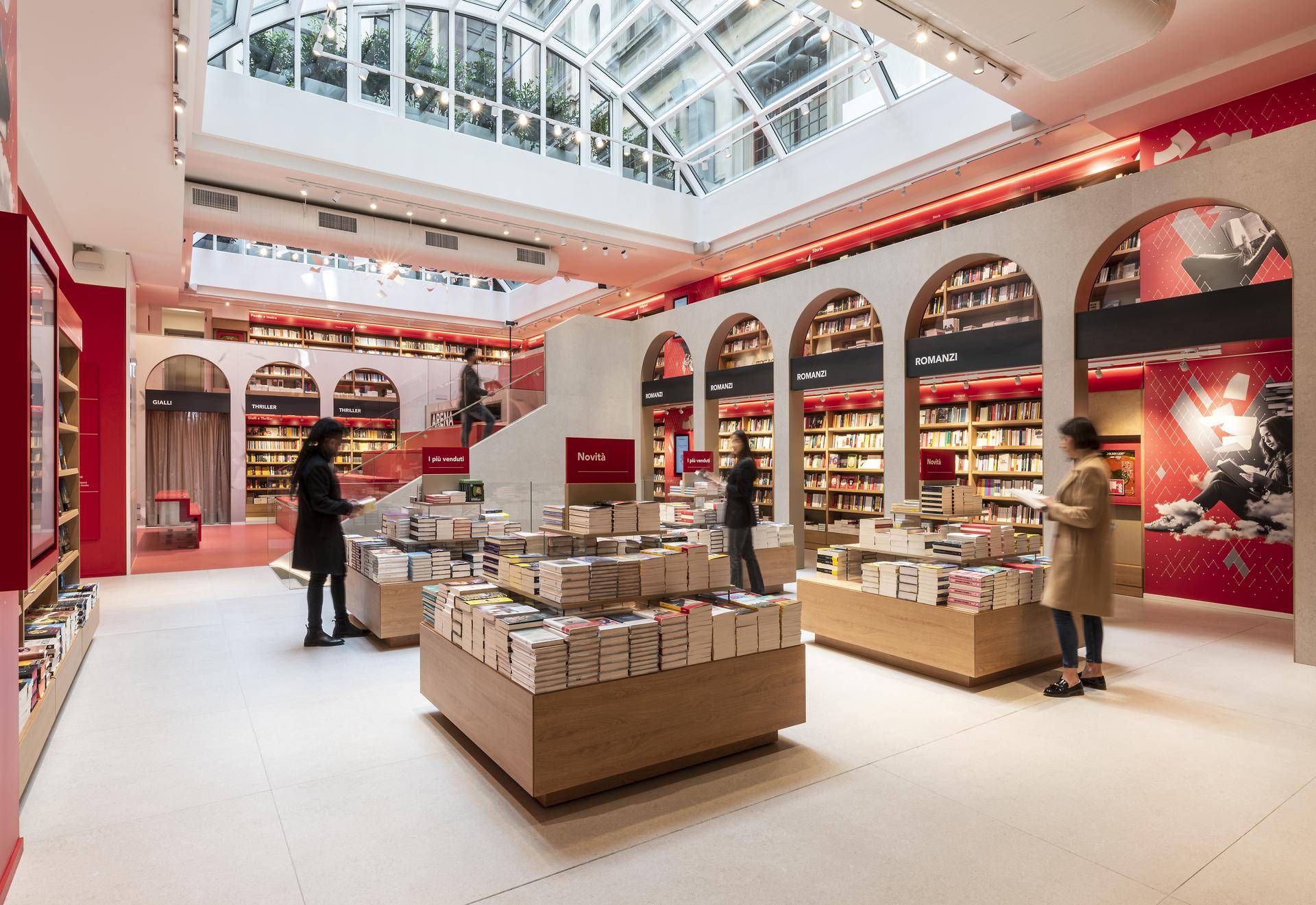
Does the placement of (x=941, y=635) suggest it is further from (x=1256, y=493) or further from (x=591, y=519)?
(x=1256, y=493)

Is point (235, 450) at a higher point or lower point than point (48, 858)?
higher

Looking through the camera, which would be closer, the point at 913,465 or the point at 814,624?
the point at 814,624

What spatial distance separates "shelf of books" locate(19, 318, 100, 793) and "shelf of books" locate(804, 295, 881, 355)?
8433 mm

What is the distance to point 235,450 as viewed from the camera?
1473 cm

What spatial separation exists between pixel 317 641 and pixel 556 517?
2.89 meters

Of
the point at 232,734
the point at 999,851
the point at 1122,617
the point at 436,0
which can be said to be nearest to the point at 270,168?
the point at 436,0

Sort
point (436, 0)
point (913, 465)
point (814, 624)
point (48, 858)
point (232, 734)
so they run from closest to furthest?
1. point (48, 858)
2. point (232, 734)
3. point (814, 624)
4. point (913, 465)
5. point (436, 0)

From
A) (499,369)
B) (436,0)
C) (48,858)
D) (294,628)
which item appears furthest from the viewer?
(499,369)

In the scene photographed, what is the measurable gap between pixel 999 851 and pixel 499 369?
1021 cm

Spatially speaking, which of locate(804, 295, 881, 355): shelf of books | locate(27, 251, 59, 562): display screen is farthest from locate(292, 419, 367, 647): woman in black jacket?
locate(804, 295, 881, 355): shelf of books

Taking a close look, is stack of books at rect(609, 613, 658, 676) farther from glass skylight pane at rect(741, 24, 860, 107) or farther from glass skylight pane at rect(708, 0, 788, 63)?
glass skylight pane at rect(708, 0, 788, 63)

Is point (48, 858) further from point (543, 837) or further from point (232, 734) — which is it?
point (543, 837)

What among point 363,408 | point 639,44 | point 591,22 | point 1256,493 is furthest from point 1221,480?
point 363,408

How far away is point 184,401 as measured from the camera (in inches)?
566
